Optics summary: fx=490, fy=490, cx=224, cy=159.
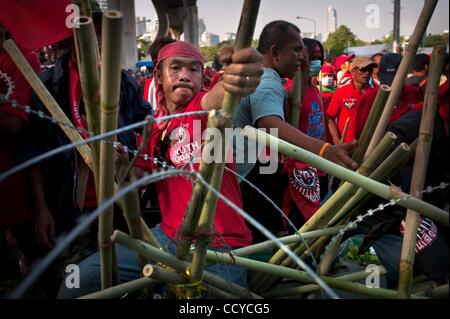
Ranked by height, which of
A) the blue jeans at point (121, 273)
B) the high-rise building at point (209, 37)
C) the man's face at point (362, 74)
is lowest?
the blue jeans at point (121, 273)

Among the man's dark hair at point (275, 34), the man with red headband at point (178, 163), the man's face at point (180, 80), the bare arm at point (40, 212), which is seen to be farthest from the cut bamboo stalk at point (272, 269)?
the man's dark hair at point (275, 34)

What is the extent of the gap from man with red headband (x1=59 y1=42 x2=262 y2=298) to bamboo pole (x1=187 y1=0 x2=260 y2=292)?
0.08 meters

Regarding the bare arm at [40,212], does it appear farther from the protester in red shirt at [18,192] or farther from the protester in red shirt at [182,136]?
the protester in red shirt at [182,136]

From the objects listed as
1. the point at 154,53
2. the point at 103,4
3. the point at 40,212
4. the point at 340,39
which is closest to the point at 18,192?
the point at 40,212

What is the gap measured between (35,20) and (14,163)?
2.33 ft

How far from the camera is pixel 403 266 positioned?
1311mm

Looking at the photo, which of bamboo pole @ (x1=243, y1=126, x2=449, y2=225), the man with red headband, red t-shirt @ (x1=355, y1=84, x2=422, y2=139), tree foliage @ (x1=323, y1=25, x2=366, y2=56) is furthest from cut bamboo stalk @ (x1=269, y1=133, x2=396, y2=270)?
tree foliage @ (x1=323, y1=25, x2=366, y2=56)

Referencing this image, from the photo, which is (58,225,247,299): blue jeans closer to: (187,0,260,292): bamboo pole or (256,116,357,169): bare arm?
(187,0,260,292): bamboo pole

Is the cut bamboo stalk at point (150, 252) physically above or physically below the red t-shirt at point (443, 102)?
below

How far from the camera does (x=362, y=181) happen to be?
4.12 ft

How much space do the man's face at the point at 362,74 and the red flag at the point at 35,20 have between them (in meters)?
3.61

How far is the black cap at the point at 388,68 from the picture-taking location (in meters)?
3.97
